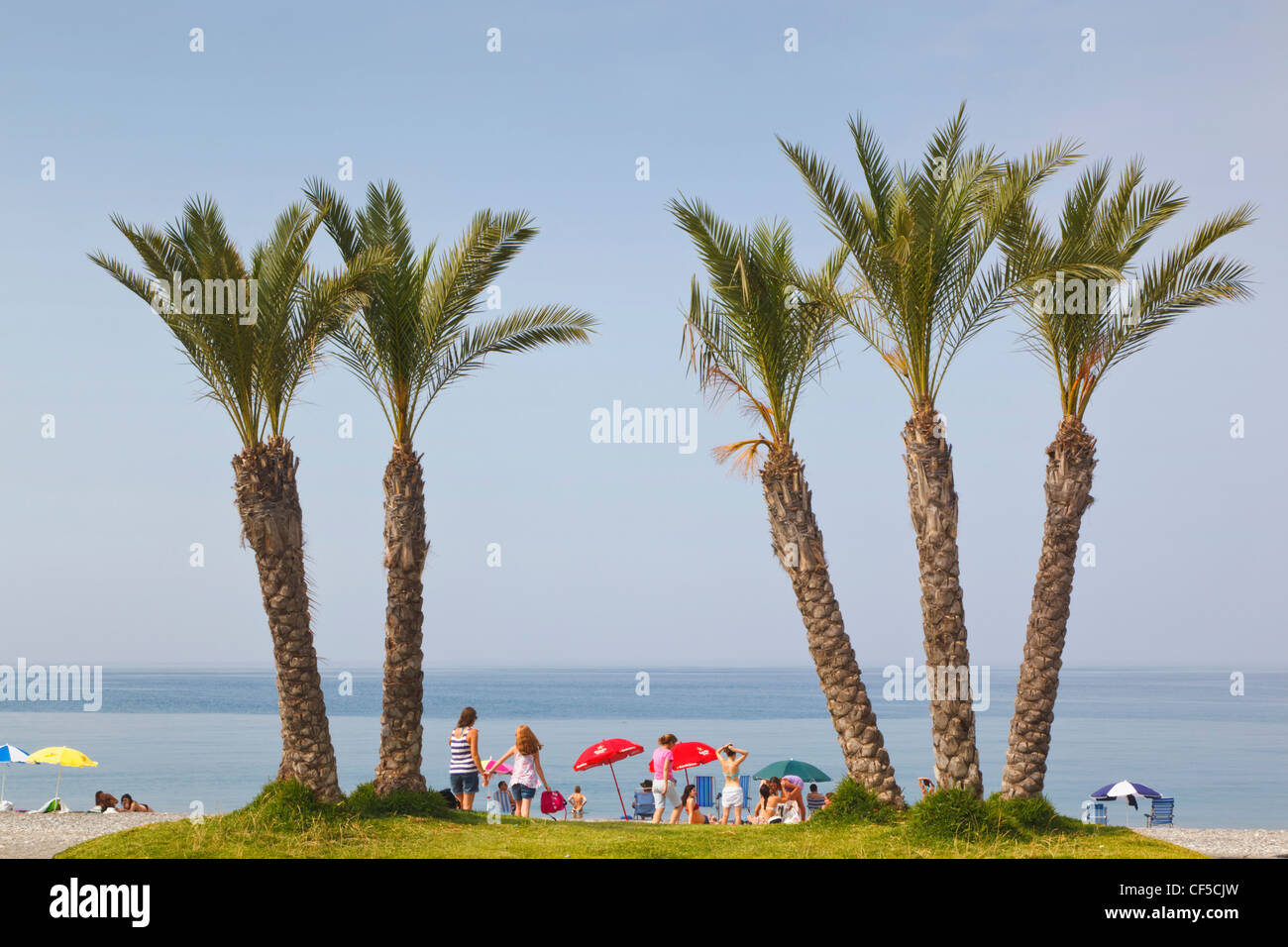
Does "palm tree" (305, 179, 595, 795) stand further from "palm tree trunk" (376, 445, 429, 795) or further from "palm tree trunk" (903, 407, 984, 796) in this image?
"palm tree trunk" (903, 407, 984, 796)

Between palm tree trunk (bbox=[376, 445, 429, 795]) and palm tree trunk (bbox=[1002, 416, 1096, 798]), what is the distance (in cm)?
799

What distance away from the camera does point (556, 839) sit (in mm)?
12836

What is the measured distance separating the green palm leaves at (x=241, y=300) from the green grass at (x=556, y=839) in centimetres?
488

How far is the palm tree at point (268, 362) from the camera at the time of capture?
533 inches

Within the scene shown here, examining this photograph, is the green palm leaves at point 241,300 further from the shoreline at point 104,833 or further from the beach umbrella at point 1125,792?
the beach umbrella at point 1125,792

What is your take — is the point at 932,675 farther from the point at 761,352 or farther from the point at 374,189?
the point at 374,189

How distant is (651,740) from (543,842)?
57890mm

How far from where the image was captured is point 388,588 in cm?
1474

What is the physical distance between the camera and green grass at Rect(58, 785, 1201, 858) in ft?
38.9

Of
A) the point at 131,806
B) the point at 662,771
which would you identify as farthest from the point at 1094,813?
the point at 131,806

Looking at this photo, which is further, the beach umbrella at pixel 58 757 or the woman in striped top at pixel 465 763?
the beach umbrella at pixel 58 757

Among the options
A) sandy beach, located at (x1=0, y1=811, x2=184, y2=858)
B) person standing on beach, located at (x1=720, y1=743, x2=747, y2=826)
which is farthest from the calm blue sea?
person standing on beach, located at (x1=720, y1=743, x2=747, y2=826)

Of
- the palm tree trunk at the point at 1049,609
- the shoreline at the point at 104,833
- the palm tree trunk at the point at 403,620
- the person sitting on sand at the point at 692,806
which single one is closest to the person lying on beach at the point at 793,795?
the person sitting on sand at the point at 692,806
